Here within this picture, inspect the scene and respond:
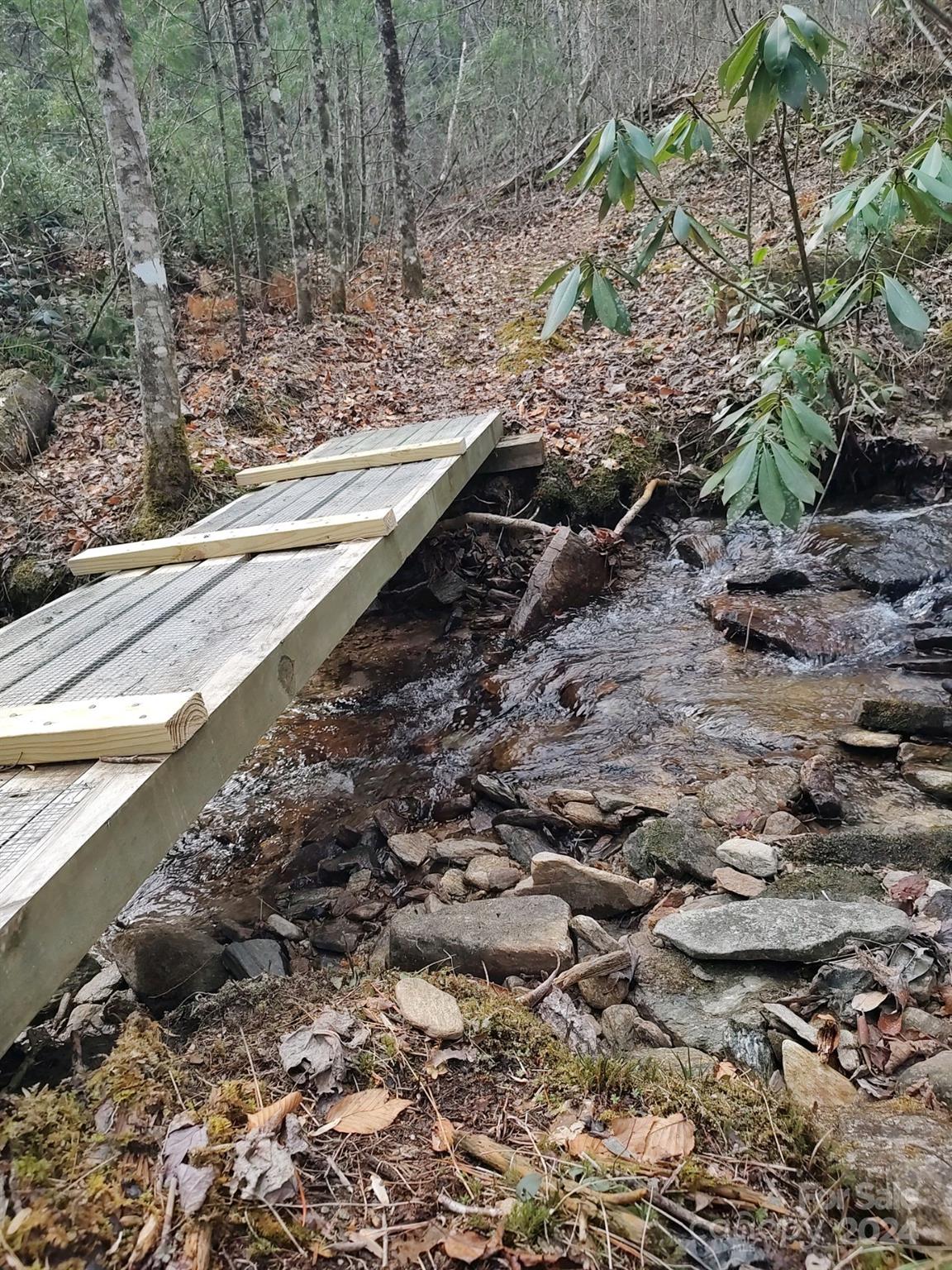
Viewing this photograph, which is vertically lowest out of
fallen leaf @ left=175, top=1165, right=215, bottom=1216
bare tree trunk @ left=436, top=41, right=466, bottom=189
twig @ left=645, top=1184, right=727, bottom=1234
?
twig @ left=645, top=1184, right=727, bottom=1234

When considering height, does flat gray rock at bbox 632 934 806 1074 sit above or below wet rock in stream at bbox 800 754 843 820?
above

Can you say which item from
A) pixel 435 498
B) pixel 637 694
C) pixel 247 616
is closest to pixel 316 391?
pixel 435 498

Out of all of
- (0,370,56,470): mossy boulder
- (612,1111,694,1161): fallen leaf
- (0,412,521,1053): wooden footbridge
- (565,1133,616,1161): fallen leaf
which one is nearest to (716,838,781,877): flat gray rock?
(612,1111,694,1161): fallen leaf

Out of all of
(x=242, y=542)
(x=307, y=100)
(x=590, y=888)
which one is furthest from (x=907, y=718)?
(x=307, y=100)

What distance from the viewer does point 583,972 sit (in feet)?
7.04

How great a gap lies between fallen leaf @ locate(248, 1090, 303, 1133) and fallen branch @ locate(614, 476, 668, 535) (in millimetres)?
5116

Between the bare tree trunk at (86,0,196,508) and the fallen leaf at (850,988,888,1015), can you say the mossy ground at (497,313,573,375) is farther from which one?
the fallen leaf at (850,988,888,1015)

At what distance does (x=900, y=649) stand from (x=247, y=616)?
397cm

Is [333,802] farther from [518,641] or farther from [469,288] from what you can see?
[469,288]

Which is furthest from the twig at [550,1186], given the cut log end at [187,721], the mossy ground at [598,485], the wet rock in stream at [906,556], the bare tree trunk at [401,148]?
the bare tree trunk at [401,148]

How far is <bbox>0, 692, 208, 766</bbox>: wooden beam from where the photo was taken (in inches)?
72.2

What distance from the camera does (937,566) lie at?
5.07 meters

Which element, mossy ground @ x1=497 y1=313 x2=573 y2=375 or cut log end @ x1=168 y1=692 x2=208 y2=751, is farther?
mossy ground @ x1=497 y1=313 x2=573 y2=375

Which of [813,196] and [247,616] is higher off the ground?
[813,196]
